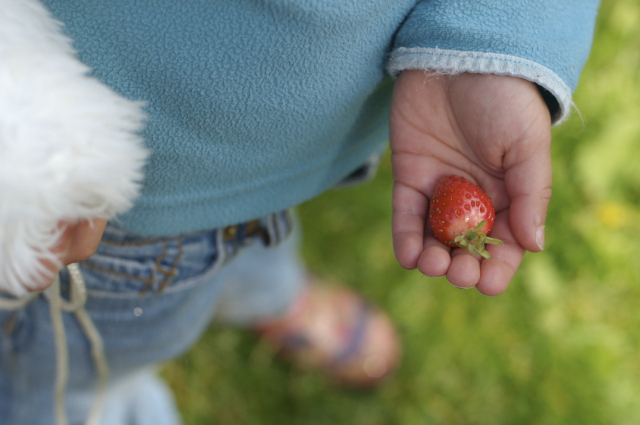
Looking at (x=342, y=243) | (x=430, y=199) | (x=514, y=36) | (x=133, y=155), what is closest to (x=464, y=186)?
(x=430, y=199)

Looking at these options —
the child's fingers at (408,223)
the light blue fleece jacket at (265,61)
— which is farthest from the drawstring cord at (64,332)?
the child's fingers at (408,223)

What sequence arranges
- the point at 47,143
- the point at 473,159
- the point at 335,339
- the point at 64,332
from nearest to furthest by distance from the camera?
the point at 47,143 → the point at 473,159 → the point at 64,332 → the point at 335,339

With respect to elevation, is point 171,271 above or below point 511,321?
above

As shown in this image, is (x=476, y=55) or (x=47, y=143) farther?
(x=476, y=55)

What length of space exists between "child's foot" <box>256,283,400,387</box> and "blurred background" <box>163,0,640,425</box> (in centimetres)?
6

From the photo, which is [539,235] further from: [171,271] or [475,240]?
A: [171,271]

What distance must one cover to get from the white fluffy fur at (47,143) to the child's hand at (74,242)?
0.01 meters

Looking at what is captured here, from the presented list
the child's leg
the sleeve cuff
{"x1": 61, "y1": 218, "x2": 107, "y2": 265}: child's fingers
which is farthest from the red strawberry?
the child's leg

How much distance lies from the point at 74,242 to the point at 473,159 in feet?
1.51

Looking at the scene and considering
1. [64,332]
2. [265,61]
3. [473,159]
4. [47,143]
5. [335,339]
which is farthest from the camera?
[335,339]

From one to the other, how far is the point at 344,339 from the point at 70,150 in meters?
1.12

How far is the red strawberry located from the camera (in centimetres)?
57

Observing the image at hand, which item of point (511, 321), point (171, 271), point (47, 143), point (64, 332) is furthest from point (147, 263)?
point (511, 321)

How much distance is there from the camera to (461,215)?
0.57 meters
